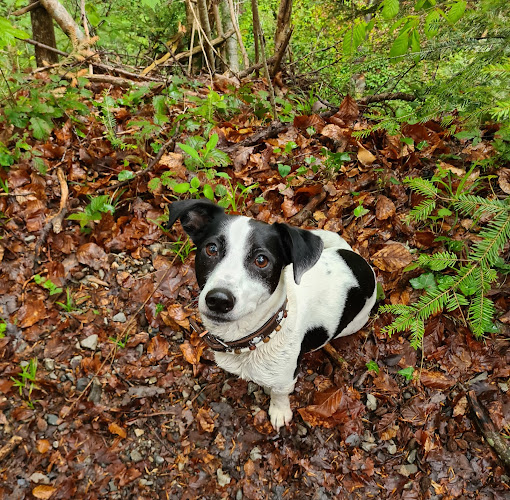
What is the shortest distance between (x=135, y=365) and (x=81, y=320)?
75 cm

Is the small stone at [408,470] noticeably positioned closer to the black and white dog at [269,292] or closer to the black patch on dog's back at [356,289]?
the black and white dog at [269,292]

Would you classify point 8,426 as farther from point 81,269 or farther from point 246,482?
point 246,482

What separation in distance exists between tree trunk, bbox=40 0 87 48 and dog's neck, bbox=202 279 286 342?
18.4ft

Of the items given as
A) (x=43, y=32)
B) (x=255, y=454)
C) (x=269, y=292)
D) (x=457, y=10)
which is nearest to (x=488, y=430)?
(x=255, y=454)

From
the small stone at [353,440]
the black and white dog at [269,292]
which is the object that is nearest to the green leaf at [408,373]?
the black and white dog at [269,292]

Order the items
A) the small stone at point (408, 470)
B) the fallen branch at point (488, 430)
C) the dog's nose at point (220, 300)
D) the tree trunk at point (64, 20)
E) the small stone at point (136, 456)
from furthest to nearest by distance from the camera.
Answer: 1. the tree trunk at point (64, 20)
2. the small stone at point (136, 456)
3. the small stone at point (408, 470)
4. the fallen branch at point (488, 430)
5. the dog's nose at point (220, 300)

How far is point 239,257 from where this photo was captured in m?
2.28

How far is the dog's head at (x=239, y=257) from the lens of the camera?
2.09 m

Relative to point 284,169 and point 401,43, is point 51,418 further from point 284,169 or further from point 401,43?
point 401,43

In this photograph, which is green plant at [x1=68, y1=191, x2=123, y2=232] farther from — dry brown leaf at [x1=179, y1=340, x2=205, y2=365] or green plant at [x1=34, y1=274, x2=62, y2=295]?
dry brown leaf at [x1=179, y1=340, x2=205, y2=365]

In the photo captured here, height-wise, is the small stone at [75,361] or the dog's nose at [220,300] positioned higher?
the dog's nose at [220,300]

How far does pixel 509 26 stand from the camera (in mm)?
2418

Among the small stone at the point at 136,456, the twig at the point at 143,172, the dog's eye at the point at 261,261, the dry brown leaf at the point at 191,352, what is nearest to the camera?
the dog's eye at the point at 261,261

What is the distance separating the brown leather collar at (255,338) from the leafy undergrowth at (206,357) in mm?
861
